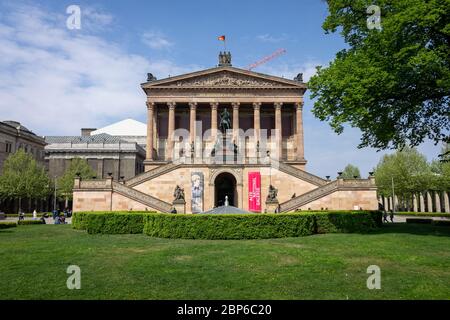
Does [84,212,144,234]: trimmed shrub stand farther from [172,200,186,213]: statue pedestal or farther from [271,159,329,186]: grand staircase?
[271,159,329,186]: grand staircase

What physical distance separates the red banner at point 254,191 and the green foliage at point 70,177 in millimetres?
36363

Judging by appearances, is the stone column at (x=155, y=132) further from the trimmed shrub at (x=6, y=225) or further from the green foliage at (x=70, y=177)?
the trimmed shrub at (x=6, y=225)

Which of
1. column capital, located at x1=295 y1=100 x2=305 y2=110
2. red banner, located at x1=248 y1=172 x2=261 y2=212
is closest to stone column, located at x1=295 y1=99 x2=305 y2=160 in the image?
column capital, located at x1=295 y1=100 x2=305 y2=110

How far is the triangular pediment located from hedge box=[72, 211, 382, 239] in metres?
36.7

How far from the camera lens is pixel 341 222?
82.3ft

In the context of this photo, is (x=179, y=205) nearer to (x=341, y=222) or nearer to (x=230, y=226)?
(x=230, y=226)

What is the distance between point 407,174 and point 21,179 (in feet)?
228

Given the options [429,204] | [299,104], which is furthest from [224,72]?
[429,204]

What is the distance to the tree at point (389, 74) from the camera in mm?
19891

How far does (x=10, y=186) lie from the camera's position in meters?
57.7

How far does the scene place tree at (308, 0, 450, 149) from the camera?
65.3ft

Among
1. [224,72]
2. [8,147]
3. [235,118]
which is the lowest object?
[8,147]

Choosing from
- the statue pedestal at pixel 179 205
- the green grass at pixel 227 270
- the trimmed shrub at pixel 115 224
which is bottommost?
the green grass at pixel 227 270

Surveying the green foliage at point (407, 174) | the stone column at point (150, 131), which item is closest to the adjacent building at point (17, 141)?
the stone column at point (150, 131)
